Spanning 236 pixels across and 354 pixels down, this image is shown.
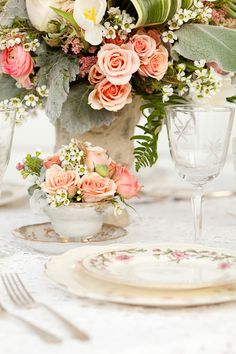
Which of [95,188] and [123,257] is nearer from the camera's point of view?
[123,257]

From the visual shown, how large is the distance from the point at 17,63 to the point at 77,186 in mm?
255

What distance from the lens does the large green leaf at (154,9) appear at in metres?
1.31

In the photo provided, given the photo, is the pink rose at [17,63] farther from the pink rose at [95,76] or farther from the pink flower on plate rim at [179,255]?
the pink flower on plate rim at [179,255]

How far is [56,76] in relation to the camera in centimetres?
138

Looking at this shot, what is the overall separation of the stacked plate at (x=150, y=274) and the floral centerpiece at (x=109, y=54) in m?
0.33

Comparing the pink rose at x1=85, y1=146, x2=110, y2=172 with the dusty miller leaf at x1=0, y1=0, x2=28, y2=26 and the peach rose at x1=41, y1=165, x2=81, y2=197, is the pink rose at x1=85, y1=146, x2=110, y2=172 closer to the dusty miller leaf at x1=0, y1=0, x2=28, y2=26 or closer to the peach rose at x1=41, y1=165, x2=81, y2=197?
the peach rose at x1=41, y1=165, x2=81, y2=197

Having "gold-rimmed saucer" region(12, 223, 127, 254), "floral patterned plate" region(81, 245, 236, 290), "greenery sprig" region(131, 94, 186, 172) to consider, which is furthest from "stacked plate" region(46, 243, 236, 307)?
"greenery sprig" region(131, 94, 186, 172)

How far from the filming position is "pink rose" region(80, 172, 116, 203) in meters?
1.28

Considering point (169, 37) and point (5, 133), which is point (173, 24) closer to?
point (169, 37)

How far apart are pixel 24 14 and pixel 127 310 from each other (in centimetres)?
65

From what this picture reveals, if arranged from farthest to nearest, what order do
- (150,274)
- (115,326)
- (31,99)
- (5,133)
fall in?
(31,99)
(5,133)
(150,274)
(115,326)

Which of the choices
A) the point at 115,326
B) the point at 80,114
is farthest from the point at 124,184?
the point at 115,326

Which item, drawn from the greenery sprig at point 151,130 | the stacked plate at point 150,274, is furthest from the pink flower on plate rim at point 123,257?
the greenery sprig at point 151,130

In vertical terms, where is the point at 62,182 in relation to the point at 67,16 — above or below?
below
